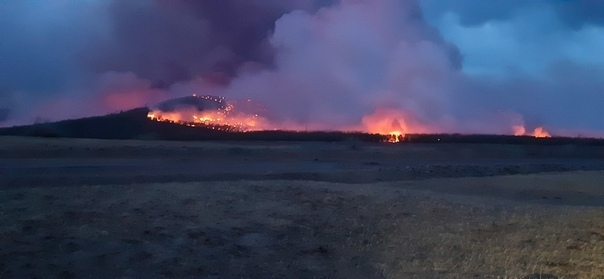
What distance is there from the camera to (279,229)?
57.5 feet

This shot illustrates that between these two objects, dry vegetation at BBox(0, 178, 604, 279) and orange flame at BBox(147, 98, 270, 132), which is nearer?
dry vegetation at BBox(0, 178, 604, 279)

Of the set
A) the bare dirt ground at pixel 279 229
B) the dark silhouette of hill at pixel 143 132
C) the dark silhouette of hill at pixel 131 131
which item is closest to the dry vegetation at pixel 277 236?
A: the bare dirt ground at pixel 279 229

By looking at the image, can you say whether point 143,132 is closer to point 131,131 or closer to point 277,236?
point 131,131

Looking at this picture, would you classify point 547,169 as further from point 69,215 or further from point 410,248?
point 69,215

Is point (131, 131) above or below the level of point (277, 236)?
above

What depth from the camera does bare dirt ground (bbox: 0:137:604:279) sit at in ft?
47.1

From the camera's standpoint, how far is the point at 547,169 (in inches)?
1774

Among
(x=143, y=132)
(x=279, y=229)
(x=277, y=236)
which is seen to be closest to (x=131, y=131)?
(x=143, y=132)

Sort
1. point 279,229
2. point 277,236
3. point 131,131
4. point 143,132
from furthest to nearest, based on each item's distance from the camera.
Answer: point 143,132 < point 131,131 < point 279,229 < point 277,236

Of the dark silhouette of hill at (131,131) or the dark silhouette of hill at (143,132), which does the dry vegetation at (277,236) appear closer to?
the dark silhouette of hill at (131,131)

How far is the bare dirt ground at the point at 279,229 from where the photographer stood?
1436 cm

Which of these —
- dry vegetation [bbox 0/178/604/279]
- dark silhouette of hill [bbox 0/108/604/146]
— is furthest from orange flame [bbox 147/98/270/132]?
dry vegetation [bbox 0/178/604/279]

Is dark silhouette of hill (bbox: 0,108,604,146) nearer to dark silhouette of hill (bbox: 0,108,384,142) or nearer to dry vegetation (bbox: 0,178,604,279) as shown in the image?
dark silhouette of hill (bbox: 0,108,384,142)

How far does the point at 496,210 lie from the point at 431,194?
365 centimetres
